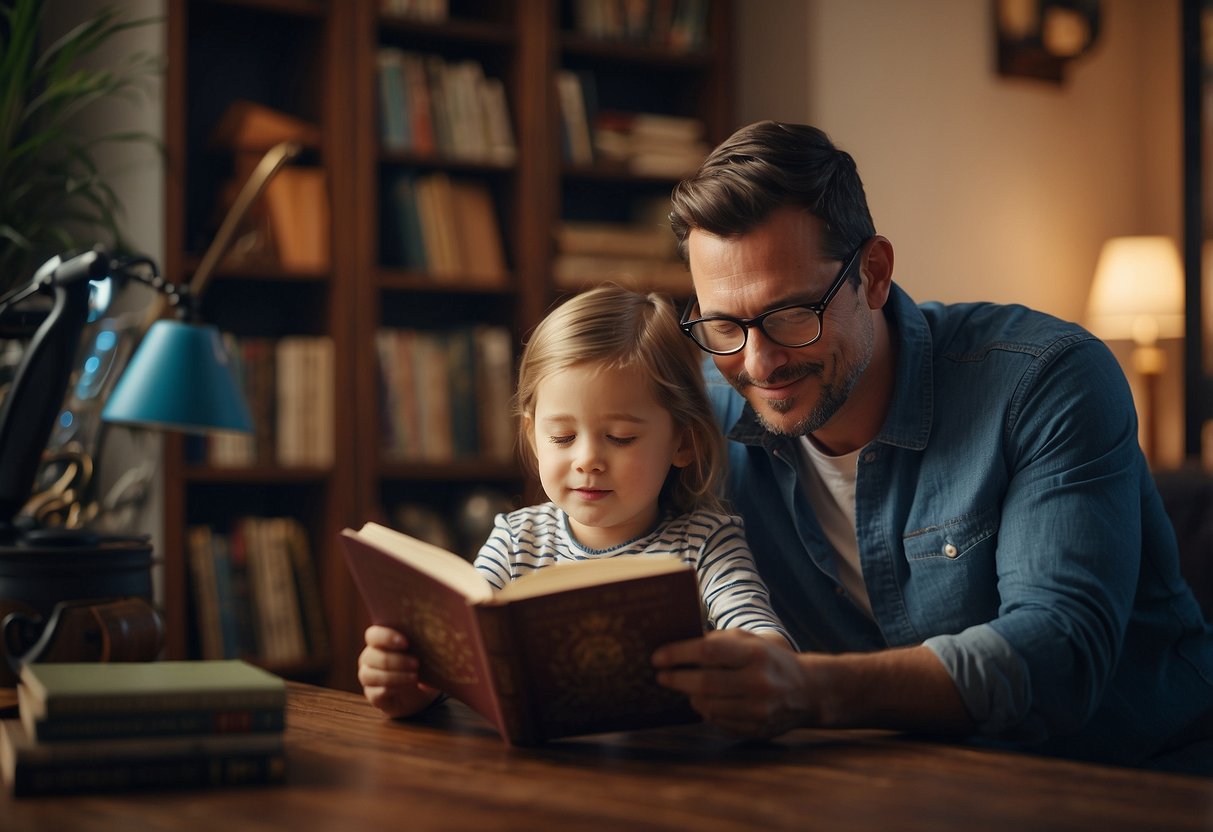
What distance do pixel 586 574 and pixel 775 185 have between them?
66cm

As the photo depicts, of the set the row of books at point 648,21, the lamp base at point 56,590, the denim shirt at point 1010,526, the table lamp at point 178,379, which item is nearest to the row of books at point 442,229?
the row of books at point 648,21

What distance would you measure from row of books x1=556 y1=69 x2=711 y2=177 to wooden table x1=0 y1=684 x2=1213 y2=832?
2.56 metres

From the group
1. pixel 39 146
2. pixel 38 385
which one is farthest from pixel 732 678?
pixel 39 146

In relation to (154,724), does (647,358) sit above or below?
above

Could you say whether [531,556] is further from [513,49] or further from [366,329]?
[513,49]

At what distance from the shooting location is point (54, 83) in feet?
8.21

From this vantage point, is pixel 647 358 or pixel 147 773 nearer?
pixel 147 773

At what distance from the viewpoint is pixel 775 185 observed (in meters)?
1.56

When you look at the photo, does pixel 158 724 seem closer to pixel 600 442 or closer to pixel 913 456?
pixel 600 442

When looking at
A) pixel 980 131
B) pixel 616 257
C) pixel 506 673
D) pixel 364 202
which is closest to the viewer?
pixel 506 673

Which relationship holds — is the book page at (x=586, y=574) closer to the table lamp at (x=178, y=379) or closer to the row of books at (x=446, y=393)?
the table lamp at (x=178, y=379)

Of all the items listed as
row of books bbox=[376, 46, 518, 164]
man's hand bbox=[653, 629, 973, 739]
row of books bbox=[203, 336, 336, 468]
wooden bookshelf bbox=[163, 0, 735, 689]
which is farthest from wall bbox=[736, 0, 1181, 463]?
man's hand bbox=[653, 629, 973, 739]

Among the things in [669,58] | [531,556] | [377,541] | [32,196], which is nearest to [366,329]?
[32,196]

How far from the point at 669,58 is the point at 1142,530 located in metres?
2.40
